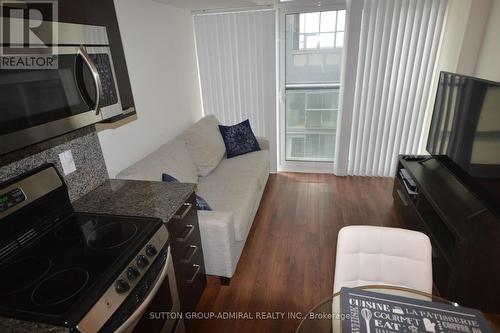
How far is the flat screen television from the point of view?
77.0 inches

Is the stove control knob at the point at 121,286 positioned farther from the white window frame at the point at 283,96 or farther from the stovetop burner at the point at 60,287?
the white window frame at the point at 283,96

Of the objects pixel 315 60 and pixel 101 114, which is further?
pixel 315 60

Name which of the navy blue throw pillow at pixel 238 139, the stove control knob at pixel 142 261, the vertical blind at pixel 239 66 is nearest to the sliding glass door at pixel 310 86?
the vertical blind at pixel 239 66

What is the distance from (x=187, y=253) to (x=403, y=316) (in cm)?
123

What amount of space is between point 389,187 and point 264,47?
7.84 ft

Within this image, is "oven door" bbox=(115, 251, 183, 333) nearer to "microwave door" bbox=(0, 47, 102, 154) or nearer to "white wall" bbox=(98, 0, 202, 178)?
"microwave door" bbox=(0, 47, 102, 154)

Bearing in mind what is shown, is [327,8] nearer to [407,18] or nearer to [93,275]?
[407,18]

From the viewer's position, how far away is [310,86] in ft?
12.8

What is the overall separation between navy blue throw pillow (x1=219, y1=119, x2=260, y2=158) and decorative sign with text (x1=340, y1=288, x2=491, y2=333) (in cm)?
253

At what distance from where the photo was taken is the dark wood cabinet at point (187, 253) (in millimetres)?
1668

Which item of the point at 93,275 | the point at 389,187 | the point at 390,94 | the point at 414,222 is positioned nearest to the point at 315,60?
the point at 390,94

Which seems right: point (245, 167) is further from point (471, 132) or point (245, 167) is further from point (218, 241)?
point (471, 132)

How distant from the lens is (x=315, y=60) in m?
3.74

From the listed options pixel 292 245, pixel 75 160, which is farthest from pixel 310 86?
pixel 75 160
